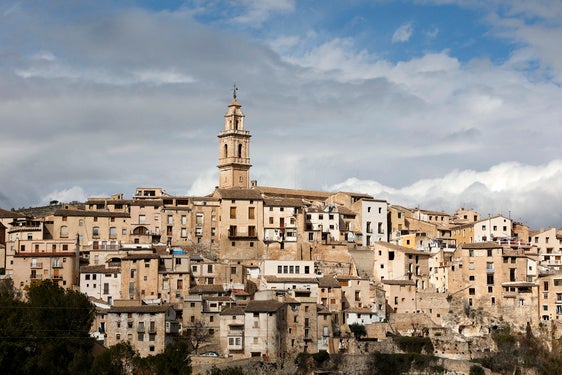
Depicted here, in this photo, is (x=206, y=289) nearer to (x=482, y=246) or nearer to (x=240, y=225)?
(x=240, y=225)

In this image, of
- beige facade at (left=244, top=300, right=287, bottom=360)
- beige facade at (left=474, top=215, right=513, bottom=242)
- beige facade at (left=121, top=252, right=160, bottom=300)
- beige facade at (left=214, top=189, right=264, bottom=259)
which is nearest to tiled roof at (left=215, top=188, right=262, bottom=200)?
beige facade at (left=214, top=189, right=264, bottom=259)

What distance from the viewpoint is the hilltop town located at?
244 feet

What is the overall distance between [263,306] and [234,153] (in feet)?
90.1

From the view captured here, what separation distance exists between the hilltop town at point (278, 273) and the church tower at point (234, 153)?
2.60m

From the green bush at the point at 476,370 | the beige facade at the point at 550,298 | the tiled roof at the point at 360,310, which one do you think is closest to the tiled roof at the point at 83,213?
the tiled roof at the point at 360,310

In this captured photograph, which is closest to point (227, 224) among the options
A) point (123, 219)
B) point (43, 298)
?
point (123, 219)

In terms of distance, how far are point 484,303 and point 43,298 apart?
31413 millimetres

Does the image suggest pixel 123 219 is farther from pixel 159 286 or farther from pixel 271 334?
pixel 271 334

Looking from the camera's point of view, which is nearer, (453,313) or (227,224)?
(453,313)

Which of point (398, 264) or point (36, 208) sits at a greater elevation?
point (36, 208)

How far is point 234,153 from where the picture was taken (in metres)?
98.8

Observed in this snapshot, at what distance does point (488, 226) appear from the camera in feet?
312

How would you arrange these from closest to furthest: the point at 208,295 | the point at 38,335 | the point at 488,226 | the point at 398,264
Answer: the point at 38,335, the point at 208,295, the point at 398,264, the point at 488,226

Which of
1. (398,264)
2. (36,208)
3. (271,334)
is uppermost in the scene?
(36,208)
